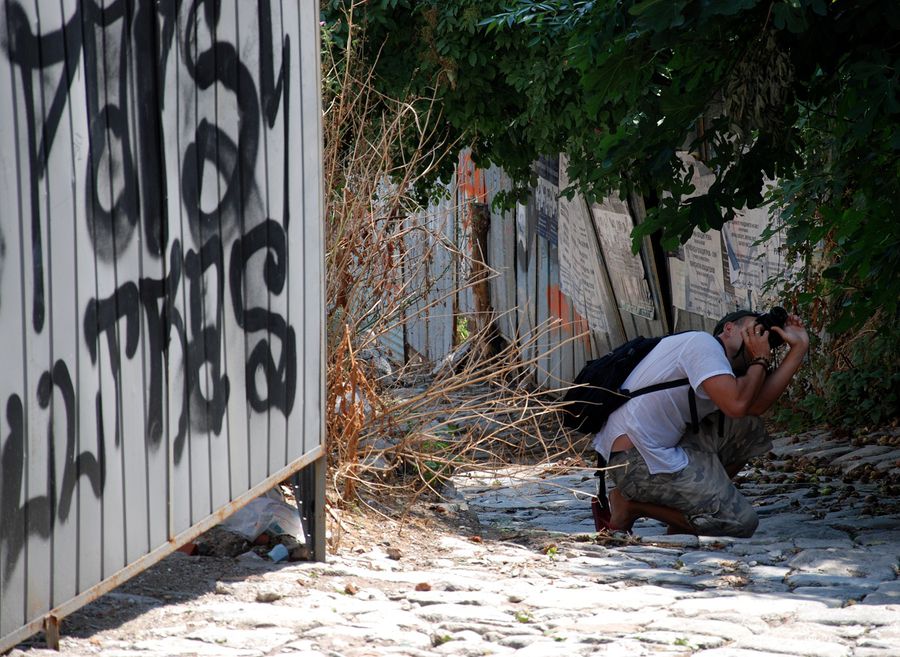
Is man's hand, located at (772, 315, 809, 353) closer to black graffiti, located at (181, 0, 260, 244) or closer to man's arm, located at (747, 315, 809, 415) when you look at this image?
man's arm, located at (747, 315, 809, 415)

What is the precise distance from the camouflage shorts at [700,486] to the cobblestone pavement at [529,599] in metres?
0.17

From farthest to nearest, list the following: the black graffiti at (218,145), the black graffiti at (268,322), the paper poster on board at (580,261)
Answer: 1. the paper poster on board at (580,261)
2. the black graffiti at (268,322)
3. the black graffiti at (218,145)

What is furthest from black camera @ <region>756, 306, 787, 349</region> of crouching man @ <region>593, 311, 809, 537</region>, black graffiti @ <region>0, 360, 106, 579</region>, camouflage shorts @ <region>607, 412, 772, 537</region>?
black graffiti @ <region>0, 360, 106, 579</region>

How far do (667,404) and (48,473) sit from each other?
11.2ft

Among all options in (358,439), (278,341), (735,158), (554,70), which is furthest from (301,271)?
(554,70)

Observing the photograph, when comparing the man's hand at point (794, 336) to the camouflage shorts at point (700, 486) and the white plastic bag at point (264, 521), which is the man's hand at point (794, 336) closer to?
the camouflage shorts at point (700, 486)

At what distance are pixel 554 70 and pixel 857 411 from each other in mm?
3206

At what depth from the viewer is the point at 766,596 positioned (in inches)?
151

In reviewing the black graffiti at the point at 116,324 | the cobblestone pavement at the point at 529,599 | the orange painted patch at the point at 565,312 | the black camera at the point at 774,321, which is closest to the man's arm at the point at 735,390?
the black camera at the point at 774,321

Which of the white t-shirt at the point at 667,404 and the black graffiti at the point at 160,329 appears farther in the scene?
the white t-shirt at the point at 667,404

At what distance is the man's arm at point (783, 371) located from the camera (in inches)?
207

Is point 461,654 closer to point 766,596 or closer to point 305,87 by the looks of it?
point 766,596

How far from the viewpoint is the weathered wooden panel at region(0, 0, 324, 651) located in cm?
256

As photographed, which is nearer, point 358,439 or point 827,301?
point 358,439
